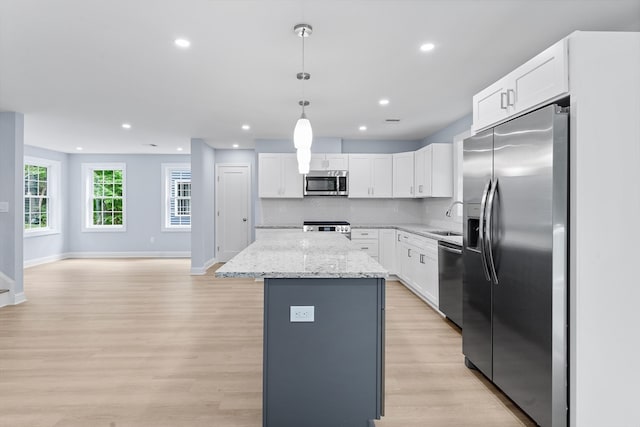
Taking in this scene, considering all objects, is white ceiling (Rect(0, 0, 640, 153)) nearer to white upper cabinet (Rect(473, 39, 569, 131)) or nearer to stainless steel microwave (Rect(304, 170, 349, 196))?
white upper cabinet (Rect(473, 39, 569, 131))

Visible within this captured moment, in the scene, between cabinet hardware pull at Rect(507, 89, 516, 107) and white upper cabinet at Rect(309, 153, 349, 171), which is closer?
cabinet hardware pull at Rect(507, 89, 516, 107)

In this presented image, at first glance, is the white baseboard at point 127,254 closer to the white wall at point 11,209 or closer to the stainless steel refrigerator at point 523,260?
the white wall at point 11,209

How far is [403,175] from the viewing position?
624cm

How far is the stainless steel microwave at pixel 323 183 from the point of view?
6281mm

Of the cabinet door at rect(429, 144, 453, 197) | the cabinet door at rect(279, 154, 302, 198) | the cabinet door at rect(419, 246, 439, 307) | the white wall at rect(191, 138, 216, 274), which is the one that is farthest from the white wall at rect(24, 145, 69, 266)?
the cabinet door at rect(429, 144, 453, 197)

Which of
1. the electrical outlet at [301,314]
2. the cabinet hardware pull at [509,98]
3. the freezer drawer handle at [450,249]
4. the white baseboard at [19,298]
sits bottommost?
the white baseboard at [19,298]

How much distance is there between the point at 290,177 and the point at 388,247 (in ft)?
6.67

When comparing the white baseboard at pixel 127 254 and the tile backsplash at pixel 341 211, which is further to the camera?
the white baseboard at pixel 127 254

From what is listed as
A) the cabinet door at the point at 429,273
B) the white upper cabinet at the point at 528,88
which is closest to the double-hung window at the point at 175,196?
the cabinet door at the point at 429,273

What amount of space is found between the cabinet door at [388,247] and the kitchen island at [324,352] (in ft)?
13.5

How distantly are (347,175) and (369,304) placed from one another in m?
4.59

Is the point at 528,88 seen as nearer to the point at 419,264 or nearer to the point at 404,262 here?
the point at 419,264

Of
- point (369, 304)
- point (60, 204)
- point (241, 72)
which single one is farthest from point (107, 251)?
point (369, 304)

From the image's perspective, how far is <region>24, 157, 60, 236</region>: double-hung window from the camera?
7609 mm
